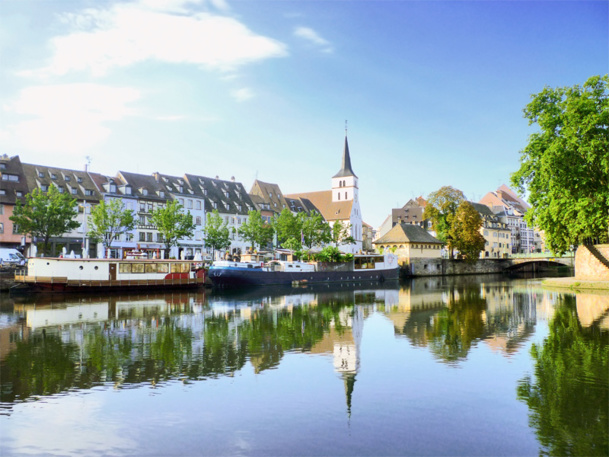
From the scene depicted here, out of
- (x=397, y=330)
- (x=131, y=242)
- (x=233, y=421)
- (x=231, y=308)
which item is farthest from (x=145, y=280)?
(x=233, y=421)

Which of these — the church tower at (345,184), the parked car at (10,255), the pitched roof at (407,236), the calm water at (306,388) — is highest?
the church tower at (345,184)

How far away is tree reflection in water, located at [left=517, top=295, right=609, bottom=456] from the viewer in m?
8.40

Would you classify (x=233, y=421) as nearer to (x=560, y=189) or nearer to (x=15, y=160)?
(x=560, y=189)

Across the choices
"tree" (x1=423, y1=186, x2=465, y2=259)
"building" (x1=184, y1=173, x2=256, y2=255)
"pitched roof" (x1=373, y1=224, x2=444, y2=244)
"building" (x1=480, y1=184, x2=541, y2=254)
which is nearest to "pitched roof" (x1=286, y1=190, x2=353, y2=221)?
"pitched roof" (x1=373, y1=224, x2=444, y2=244)

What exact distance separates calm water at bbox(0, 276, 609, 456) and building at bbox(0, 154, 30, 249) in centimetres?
3644

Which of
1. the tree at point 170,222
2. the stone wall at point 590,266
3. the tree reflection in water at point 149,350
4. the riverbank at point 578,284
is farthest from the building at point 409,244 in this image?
the tree reflection in water at point 149,350

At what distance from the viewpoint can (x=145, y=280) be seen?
43.4 metres

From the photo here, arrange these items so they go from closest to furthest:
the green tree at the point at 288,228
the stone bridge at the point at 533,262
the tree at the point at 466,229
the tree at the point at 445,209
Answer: the green tree at the point at 288,228
the tree at the point at 466,229
the tree at the point at 445,209
the stone bridge at the point at 533,262

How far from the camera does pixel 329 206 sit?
110125 mm

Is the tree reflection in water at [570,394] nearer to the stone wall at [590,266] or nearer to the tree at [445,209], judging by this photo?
the stone wall at [590,266]

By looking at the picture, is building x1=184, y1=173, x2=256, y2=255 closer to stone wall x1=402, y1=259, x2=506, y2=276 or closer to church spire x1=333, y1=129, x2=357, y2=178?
stone wall x1=402, y1=259, x2=506, y2=276

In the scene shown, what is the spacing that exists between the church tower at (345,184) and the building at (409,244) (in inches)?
1009

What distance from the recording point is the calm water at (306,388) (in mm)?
8695

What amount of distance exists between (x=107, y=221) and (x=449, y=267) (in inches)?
2113
